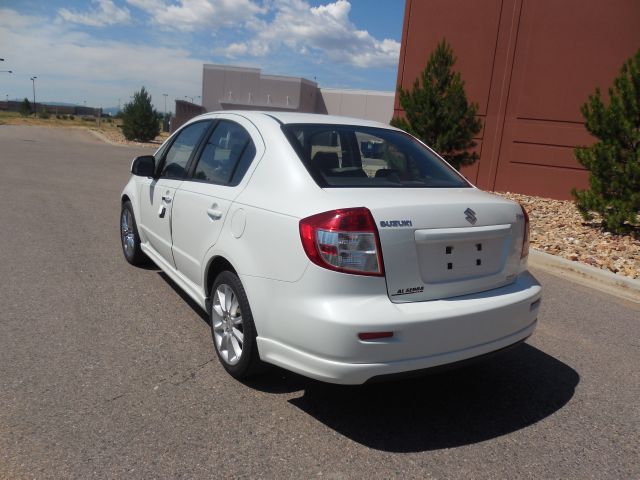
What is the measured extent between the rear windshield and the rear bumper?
72 cm

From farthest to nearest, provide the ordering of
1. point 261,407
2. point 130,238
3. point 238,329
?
point 130,238
point 238,329
point 261,407

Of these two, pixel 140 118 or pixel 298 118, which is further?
pixel 140 118

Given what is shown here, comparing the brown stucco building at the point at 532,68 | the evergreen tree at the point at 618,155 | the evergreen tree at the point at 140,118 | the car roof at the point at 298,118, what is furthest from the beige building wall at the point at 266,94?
the car roof at the point at 298,118

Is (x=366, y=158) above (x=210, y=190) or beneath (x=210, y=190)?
above

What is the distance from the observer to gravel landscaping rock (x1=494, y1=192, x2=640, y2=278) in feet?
22.7

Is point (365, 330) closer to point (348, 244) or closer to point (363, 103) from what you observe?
point (348, 244)

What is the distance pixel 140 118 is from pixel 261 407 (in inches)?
1326

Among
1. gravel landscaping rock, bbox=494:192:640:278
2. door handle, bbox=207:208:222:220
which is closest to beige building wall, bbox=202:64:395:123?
gravel landscaping rock, bbox=494:192:640:278

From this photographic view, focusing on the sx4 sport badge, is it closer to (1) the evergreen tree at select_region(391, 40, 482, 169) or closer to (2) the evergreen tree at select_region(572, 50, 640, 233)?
(2) the evergreen tree at select_region(572, 50, 640, 233)

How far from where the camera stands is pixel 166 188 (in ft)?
14.7

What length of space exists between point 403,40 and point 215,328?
13.9 metres

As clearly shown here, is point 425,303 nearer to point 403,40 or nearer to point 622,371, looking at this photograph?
point 622,371

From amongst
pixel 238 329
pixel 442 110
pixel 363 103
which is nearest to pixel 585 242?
pixel 442 110

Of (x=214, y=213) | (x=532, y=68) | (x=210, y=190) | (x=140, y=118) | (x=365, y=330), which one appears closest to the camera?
(x=365, y=330)
